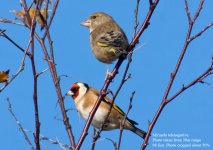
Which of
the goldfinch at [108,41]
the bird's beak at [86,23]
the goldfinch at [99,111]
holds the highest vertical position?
the bird's beak at [86,23]

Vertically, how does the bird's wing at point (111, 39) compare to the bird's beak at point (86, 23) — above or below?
below

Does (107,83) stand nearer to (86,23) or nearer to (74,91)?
(86,23)

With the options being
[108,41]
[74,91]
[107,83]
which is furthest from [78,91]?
[107,83]

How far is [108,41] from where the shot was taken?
4430 millimetres

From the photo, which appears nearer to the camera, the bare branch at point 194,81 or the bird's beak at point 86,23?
the bare branch at point 194,81

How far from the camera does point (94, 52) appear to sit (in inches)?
187

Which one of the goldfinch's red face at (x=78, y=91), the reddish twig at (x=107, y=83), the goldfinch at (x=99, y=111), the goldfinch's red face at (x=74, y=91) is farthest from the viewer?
the goldfinch's red face at (x=74, y=91)

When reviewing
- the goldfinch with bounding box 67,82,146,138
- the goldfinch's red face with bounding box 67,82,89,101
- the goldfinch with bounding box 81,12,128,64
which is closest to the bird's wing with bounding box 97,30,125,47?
the goldfinch with bounding box 81,12,128,64

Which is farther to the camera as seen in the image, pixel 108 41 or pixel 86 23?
pixel 86 23

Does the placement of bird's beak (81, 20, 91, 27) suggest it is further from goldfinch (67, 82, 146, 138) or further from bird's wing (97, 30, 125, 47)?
bird's wing (97, 30, 125, 47)

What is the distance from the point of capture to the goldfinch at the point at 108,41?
168 inches

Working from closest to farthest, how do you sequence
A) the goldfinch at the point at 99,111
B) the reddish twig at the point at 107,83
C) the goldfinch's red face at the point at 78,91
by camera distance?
the reddish twig at the point at 107,83
the goldfinch at the point at 99,111
the goldfinch's red face at the point at 78,91

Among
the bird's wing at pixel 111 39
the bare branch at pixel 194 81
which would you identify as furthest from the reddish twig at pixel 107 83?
the bird's wing at pixel 111 39

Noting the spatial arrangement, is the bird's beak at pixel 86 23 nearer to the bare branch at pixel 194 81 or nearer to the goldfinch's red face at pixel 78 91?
Answer: the goldfinch's red face at pixel 78 91
